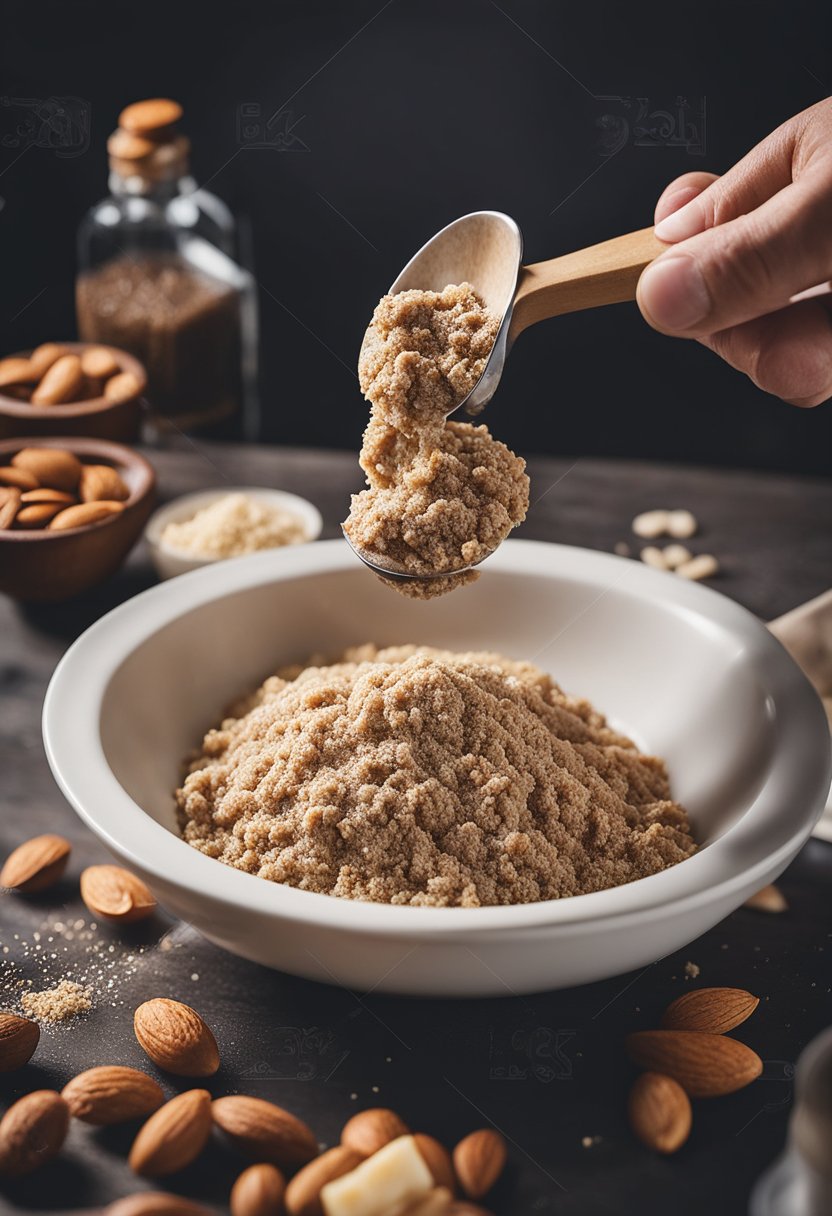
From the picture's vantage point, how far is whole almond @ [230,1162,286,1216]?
79cm

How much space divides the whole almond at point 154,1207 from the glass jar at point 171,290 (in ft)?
4.81

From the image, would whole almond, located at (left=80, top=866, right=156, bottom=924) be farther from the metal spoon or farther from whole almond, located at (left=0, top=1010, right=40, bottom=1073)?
the metal spoon

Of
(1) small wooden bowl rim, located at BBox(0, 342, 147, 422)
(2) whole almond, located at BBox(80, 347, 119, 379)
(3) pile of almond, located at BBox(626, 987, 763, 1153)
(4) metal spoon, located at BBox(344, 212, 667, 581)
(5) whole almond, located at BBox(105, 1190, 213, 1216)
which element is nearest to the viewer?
(5) whole almond, located at BBox(105, 1190, 213, 1216)

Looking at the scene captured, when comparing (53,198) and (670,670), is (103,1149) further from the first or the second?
(53,198)

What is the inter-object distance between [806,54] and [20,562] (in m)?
1.45

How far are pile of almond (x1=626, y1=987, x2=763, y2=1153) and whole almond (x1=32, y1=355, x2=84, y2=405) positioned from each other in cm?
123

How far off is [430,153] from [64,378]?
81cm

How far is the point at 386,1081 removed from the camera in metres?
0.92

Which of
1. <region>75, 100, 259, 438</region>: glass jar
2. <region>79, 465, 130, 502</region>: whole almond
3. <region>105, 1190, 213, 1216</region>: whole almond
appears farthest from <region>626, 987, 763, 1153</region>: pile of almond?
<region>75, 100, 259, 438</region>: glass jar

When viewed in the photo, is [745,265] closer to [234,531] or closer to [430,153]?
[234,531]

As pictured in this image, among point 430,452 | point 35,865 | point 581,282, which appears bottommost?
point 35,865

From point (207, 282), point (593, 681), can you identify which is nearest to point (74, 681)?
point (593, 681)

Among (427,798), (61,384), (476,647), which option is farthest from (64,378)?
(427,798)

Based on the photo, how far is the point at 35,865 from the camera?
1.13 metres
